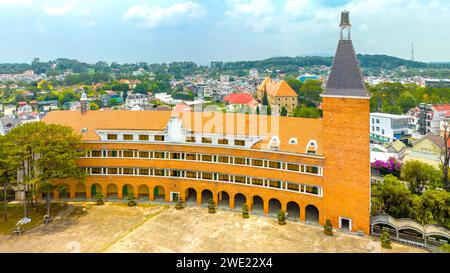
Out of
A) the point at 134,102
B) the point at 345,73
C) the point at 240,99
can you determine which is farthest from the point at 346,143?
the point at 134,102

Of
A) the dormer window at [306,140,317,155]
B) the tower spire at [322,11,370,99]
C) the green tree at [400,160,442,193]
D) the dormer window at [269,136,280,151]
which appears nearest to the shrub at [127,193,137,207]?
the dormer window at [269,136,280,151]

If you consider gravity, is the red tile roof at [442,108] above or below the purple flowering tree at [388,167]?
above

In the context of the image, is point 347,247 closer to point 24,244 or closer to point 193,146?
point 193,146

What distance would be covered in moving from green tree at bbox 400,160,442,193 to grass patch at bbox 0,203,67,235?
45850 mm

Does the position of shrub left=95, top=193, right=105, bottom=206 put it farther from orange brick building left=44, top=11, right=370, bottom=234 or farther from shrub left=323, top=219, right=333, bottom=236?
shrub left=323, top=219, right=333, bottom=236

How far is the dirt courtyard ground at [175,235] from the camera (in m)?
34.4

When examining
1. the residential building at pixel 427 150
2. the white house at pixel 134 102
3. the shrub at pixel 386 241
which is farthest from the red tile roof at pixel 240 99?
the shrub at pixel 386 241

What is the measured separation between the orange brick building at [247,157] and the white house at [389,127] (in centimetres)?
5035

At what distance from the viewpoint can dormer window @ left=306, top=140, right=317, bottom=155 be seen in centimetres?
3934

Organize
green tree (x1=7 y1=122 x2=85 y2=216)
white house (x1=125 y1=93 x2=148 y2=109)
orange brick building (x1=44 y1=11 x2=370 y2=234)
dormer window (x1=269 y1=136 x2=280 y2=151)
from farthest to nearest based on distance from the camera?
white house (x1=125 y1=93 x2=148 y2=109) → dormer window (x1=269 y1=136 x2=280 y2=151) → green tree (x1=7 y1=122 x2=85 y2=216) → orange brick building (x1=44 y1=11 x2=370 y2=234)

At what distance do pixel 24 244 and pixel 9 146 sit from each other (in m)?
11.3

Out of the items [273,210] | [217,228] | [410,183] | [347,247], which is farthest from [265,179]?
[410,183]

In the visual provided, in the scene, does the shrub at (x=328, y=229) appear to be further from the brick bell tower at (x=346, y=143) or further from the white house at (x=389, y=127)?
the white house at (x=389, y=127)

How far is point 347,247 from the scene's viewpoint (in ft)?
114
